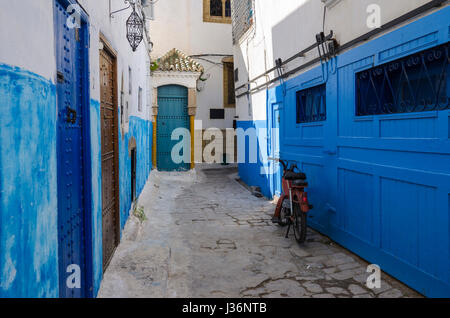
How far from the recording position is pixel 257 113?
10562 millimetres

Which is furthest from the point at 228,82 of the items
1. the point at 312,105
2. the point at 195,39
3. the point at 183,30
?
the point at 312,105

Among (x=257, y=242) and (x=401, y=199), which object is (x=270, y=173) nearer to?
(x=257, y=242)

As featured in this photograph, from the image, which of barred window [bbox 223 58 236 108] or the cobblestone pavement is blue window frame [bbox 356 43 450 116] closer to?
the cobblestone pavement

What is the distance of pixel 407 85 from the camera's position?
4.27 meters

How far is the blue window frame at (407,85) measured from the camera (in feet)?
12.2

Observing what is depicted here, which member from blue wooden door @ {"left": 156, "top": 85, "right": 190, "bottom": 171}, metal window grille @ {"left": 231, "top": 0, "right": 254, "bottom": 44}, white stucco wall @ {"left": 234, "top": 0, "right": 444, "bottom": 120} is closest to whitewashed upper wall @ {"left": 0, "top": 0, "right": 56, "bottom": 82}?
white stucco wall @ {"left": 234, "top": 0, "right": 444, "bottom": 120}

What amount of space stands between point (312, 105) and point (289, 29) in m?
1.83

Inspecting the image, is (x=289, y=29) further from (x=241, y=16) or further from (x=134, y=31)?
(x=241, y=16)

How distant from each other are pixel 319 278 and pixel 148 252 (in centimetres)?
225

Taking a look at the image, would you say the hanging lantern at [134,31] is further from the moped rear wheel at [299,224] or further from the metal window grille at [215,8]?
the metal window grille at [215,8]

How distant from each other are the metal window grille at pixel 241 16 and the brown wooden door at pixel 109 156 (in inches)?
251

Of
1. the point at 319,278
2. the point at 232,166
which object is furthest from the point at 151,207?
the point at 232,166

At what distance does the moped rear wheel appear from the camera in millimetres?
5625

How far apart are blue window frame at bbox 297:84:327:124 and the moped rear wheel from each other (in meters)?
1.70
